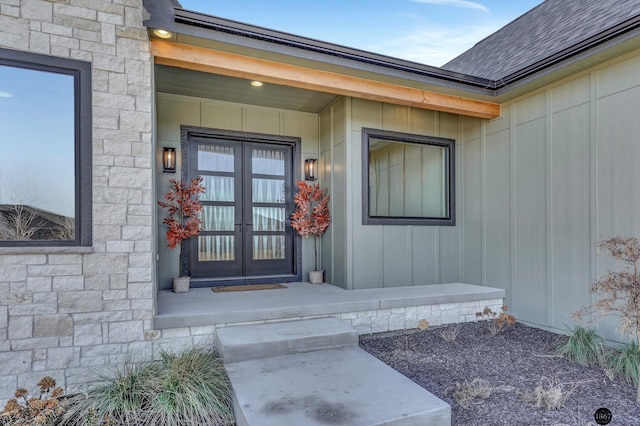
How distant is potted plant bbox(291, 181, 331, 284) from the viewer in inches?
219

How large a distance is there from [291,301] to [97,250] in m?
2.03

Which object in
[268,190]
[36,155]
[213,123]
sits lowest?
[268,190]

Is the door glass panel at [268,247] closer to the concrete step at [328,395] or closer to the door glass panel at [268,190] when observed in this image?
the door glass panel at [268,190]

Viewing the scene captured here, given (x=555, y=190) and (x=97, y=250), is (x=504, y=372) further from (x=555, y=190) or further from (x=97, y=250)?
(x=97, y=250)

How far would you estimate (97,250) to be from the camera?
3.14 metres

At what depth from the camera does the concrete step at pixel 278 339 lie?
309 centimetres

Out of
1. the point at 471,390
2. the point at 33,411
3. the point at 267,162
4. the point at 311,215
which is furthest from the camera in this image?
the point at 267,162

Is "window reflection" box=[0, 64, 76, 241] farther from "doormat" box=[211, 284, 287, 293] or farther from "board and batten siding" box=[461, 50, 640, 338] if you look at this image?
"board and batten siding" box=[461, 50, 640, 338]

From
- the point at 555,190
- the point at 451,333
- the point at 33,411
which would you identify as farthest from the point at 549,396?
the point at 33,411

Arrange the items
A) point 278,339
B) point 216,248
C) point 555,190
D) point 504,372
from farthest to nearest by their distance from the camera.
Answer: point 216,248 < point 555,190 < point 504,372 < point 278,339

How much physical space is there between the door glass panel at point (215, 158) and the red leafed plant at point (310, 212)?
1.14 m

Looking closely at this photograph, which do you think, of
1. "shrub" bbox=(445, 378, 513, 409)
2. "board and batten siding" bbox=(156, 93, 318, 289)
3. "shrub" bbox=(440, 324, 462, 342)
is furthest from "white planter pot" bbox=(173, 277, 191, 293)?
"shrub" bbox=(445, 378, 513, 409)

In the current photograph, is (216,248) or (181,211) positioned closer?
(181,211)

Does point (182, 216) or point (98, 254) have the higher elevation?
point (182, 216)
